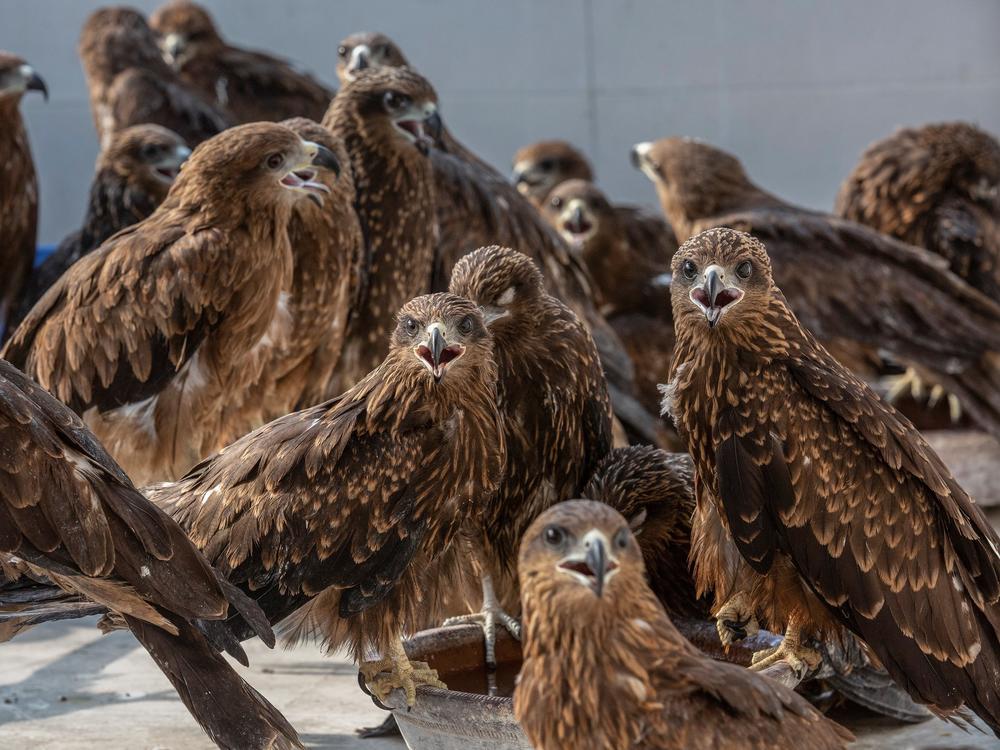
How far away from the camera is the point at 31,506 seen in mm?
3178

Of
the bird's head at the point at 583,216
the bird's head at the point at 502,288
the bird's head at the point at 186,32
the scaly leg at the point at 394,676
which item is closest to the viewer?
the scaly leg at the point at 394,676

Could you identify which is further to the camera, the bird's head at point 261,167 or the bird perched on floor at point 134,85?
the bird perched on floor at point 134,85

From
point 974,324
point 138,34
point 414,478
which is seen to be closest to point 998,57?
point 974,324

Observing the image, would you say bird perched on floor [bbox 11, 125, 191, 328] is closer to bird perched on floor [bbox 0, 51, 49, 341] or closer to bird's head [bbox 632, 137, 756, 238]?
bird perched on floor [bbox 0, 51, 49, 341]

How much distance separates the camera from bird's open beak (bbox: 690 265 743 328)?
135 inches

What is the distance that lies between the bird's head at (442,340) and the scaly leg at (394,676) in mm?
677

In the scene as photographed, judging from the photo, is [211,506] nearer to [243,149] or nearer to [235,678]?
[235,678]

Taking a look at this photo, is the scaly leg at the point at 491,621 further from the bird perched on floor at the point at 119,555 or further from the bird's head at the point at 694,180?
the bird's head at the point at 694,180

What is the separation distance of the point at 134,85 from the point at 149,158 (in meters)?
1.33

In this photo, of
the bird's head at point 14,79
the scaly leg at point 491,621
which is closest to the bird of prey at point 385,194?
the scaly leg at point 491,621

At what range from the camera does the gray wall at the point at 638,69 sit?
10680mm

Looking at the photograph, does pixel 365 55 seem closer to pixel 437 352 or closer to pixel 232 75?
pixel 232 75

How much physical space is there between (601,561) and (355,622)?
119cm

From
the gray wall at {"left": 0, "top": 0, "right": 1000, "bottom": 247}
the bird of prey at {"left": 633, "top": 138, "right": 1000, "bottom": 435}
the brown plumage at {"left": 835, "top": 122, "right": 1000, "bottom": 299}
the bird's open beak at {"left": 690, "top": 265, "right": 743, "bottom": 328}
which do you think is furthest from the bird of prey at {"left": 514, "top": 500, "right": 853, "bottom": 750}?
the gray wall at {"left": 0, "top": 0, "right": 1000, "bottom": 247}
